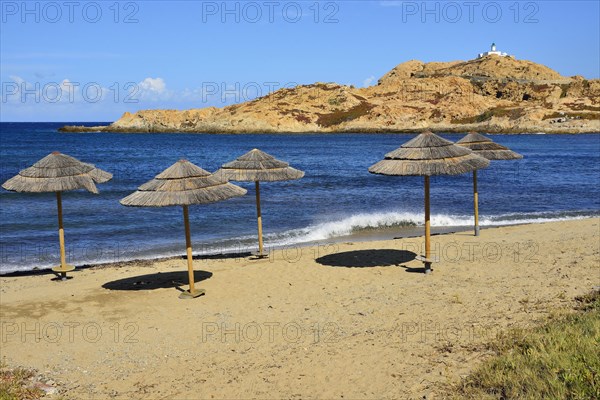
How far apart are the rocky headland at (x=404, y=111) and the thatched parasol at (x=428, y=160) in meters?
80.7

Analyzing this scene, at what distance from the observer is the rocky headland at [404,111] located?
300 ft

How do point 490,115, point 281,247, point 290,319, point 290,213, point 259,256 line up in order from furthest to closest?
point 490,115 < point 290,213 < point 281,247 < point 259,256 < point 290,319

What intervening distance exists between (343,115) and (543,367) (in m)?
98.2

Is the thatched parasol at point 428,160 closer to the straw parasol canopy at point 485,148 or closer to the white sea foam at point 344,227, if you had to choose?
the straw parasol canopy at point 485,148

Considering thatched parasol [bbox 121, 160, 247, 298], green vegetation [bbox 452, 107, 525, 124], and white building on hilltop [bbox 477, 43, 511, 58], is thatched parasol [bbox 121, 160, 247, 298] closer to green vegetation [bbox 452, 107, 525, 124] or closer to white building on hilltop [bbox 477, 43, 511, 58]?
green vegetation [bbox 452, 107, 525, 124]

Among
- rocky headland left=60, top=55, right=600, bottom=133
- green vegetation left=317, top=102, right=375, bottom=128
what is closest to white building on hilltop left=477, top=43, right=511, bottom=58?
rocky headland left=60, top=55, right=600, bottom=133

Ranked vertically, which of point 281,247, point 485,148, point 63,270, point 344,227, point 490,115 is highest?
point 490,115

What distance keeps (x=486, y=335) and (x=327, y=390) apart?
99.6 inches

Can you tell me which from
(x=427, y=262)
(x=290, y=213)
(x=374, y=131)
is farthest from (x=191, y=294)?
(x=374, y=131)

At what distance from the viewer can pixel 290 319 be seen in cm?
966

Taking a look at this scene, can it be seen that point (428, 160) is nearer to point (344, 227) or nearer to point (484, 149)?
point (484, 149)

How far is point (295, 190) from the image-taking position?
101ft

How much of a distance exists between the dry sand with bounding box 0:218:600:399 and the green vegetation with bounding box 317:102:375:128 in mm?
87063

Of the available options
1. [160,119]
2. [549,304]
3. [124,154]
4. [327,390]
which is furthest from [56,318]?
[160,119]
